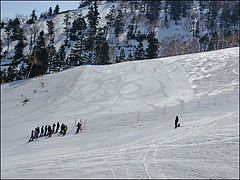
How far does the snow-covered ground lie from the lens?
10141 mm

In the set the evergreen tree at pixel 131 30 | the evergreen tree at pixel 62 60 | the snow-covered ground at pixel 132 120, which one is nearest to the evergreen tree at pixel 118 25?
the evergreen tree at pixel 131 30

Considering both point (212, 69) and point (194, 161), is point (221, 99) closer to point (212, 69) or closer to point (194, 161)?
point (212, 69)

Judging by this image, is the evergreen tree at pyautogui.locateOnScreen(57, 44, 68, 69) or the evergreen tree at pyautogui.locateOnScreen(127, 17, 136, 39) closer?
the evergreen tree at pyautogui.locateOnScreen(57, 44, 68, 69)

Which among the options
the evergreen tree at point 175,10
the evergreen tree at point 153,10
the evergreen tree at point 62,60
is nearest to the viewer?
the evergreen tree at point 62,60

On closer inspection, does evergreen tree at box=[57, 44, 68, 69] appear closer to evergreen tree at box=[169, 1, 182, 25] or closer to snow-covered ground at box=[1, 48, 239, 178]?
snow-covered ground at box=[1, 48, 239, 178]

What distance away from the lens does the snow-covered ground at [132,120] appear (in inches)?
399

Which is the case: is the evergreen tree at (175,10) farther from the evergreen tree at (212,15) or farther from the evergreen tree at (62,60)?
the evergreen tree at (62,60)

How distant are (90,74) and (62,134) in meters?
17.7

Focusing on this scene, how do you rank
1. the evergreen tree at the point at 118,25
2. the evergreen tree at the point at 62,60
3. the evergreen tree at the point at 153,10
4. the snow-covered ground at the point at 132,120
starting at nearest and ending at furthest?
the snow-covered ground at the point at 132,120 < the evergreen tree at the point at 62,60 < the evergreen tree at the point at 118,25 < the evergreen tree at the point at 153,10

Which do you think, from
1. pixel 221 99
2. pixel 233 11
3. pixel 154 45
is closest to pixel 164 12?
pixel 233 11

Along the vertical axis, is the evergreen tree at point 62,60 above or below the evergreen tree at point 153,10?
below

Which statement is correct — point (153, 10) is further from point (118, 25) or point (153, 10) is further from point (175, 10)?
point (118, 25)

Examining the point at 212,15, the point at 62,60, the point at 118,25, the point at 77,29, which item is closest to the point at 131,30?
the point at 118,25

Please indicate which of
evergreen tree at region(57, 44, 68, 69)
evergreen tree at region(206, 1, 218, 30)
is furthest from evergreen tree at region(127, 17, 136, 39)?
evergreen tree at region(206, 1, 218, 30)
